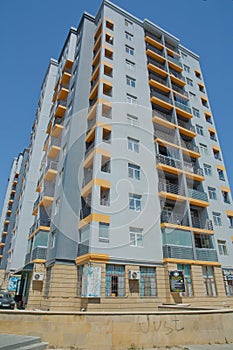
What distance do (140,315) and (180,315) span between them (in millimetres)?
1508

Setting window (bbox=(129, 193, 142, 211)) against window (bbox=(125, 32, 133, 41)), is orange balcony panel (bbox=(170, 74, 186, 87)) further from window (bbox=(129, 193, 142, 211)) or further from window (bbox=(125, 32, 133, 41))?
window (bbox=(129, 193, 142, 211))

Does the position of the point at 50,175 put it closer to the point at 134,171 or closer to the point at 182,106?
the point at 134,171

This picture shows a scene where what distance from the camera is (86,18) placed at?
2692 centimetres

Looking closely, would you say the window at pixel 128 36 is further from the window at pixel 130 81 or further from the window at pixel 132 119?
the window at pixel 132 119

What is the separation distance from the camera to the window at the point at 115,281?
14.0m

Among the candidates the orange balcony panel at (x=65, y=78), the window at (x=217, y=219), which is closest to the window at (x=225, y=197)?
the window at (x=217, y=219)

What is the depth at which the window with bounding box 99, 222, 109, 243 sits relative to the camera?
14969mm

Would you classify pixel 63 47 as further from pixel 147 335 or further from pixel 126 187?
pixel 147 335

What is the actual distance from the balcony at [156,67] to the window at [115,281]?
69.0ft

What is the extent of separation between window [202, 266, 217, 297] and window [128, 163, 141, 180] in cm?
862

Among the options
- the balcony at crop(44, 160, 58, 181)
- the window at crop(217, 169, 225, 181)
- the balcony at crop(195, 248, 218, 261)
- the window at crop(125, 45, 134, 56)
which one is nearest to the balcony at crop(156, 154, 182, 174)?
the window at crop(217, 169, 225, 181)

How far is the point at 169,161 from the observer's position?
68.2 feet

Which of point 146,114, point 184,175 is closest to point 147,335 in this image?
point 184,175

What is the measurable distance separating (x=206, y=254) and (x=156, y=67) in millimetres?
19857
